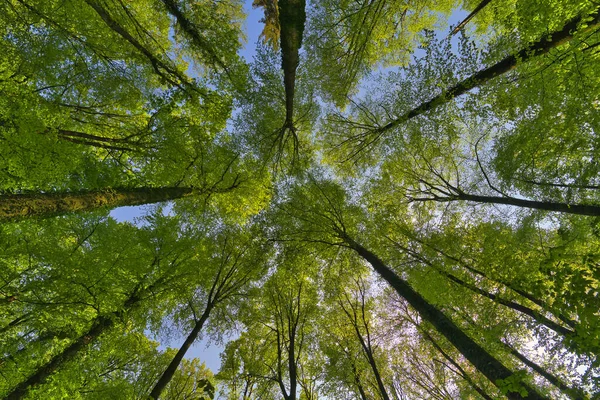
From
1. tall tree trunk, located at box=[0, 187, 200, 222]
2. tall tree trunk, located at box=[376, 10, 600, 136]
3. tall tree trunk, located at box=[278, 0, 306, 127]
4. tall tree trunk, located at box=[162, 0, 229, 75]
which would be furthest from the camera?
tall tree trunk, located at box=[162, 0, 229, 75]

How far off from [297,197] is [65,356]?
309 inches

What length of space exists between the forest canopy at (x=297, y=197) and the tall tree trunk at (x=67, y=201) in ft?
0.15

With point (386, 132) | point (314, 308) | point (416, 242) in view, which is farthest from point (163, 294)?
point (386, 132)

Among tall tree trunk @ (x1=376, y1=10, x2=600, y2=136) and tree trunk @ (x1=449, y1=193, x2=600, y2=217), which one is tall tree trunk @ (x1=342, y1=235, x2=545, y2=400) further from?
tall tree trunk @ (x1=376, y1=10, x2=600, y2=136)

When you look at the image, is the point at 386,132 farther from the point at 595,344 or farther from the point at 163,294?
the point at 163,294

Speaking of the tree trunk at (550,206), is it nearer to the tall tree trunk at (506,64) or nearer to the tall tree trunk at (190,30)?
the tall tree trunk at (506,64)

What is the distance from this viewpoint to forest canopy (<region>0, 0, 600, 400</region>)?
15.8ft

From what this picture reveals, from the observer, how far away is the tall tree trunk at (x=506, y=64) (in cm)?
473

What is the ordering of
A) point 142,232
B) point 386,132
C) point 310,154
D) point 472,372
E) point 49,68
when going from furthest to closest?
point 310,154 → point 472,372 → point 386,132 → point 142,232 → point 49,68

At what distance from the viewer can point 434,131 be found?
802 centimetres

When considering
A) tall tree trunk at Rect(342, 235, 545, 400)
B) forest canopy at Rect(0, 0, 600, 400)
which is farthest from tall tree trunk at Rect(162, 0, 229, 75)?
tall tree trunk at Rect(342, 235, 545, 400)

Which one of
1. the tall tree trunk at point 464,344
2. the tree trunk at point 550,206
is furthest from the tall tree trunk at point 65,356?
the tree trunk at point 550,206

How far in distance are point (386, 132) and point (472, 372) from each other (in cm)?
1037

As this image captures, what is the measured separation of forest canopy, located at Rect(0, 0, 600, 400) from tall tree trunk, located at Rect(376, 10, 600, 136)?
7cm
